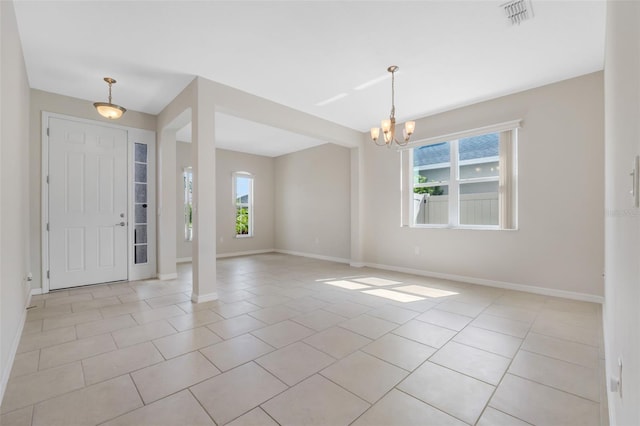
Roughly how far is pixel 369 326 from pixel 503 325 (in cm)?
132

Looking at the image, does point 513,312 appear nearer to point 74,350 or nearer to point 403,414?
point 403,414

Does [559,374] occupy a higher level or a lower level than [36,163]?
lower

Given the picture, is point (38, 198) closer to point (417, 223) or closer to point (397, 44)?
point (397, 44)

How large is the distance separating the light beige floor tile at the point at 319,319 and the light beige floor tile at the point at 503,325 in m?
1.37

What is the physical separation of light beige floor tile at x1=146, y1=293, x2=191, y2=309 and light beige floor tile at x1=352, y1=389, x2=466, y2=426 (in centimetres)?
287

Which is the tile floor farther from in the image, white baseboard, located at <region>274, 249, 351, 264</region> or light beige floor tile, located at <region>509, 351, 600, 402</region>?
white baseboard, located at <region>274, 249, 351, 264</region>

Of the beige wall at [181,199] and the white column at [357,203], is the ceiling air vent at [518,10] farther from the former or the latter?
the beige wall at [181,199]

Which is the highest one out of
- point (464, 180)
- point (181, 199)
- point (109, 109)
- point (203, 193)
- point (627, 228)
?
point (109, 109)

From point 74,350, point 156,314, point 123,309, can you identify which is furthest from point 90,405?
point 123,309

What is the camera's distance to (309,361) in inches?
84.3

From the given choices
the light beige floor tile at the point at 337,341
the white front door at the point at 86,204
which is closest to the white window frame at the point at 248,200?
the white front door at the point at 86,204

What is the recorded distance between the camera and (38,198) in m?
3.93

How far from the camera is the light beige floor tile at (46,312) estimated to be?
3.08m

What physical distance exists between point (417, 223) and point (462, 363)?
3389 millimetres
